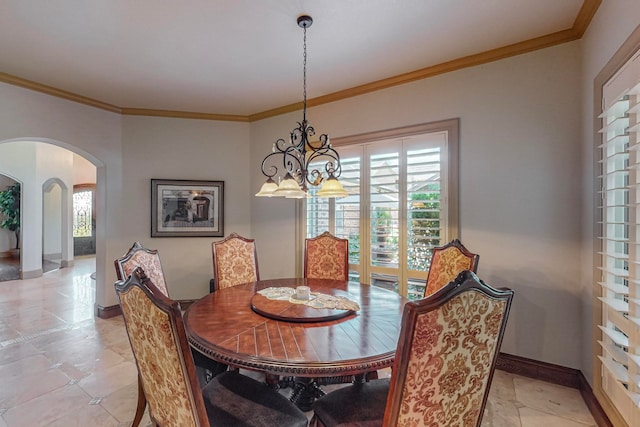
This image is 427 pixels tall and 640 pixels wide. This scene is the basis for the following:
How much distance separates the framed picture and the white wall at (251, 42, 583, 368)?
2871 mm

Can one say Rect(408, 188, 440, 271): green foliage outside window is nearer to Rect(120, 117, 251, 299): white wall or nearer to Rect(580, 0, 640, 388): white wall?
Rect(580, 0, 640, 388): white wall

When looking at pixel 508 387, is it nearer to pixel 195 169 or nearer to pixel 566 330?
pixel 566 330

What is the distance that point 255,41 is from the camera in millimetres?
2500

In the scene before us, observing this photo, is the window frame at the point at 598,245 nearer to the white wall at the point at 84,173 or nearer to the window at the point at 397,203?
the window at the point at 397,203

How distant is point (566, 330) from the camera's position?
2398 millimetres

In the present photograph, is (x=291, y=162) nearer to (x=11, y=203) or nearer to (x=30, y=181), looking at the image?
(x=30, y=181)

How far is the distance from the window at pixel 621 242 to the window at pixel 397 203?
1.09m

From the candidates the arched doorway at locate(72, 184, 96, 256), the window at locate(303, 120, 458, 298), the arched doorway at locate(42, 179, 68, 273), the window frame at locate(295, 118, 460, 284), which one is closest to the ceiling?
the window frame at locate(295, 118, 460, 284)

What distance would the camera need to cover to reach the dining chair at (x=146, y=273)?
5.79 feet

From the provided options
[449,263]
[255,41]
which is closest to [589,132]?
[449,263]

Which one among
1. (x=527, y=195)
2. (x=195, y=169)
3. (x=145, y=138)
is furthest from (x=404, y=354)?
(x=145, y=138)

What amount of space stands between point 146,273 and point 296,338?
1287 mm

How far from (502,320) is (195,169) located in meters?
4.08

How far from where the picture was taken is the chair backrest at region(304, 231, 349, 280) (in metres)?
3.11
